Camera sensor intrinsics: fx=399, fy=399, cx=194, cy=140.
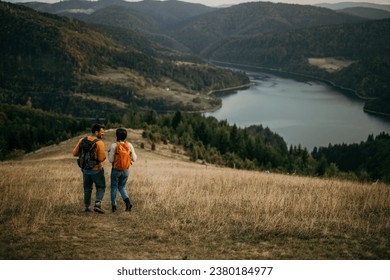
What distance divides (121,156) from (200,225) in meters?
2.91

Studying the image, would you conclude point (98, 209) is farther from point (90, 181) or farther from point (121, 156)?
point (121, 156)

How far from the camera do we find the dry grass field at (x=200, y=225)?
8.10m

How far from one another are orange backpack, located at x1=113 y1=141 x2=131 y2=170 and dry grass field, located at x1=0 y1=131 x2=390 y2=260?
1314 millimetres

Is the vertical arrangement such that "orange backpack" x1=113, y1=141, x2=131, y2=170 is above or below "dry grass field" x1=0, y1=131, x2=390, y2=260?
above

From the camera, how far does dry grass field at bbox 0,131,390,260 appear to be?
8102 mm

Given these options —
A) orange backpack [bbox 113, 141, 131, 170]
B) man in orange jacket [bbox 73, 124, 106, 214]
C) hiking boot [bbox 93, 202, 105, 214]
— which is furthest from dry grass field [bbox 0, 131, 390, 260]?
orange backpack [bbox 113, 141, 131, 170]

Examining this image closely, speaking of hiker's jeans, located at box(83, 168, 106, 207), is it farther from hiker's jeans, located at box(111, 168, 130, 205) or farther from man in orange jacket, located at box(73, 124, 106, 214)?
hiker's jeans, located at box(111, 168, 130, 205)

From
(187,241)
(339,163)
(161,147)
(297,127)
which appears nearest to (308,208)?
(187,241)

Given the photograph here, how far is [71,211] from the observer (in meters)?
11.0

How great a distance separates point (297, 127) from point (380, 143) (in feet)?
185

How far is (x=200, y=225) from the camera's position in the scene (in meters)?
9.67

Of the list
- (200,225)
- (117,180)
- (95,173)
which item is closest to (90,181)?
(95,173)

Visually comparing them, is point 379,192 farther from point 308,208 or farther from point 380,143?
point 380,143

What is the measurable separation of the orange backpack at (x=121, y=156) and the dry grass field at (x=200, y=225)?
4.31 feet
